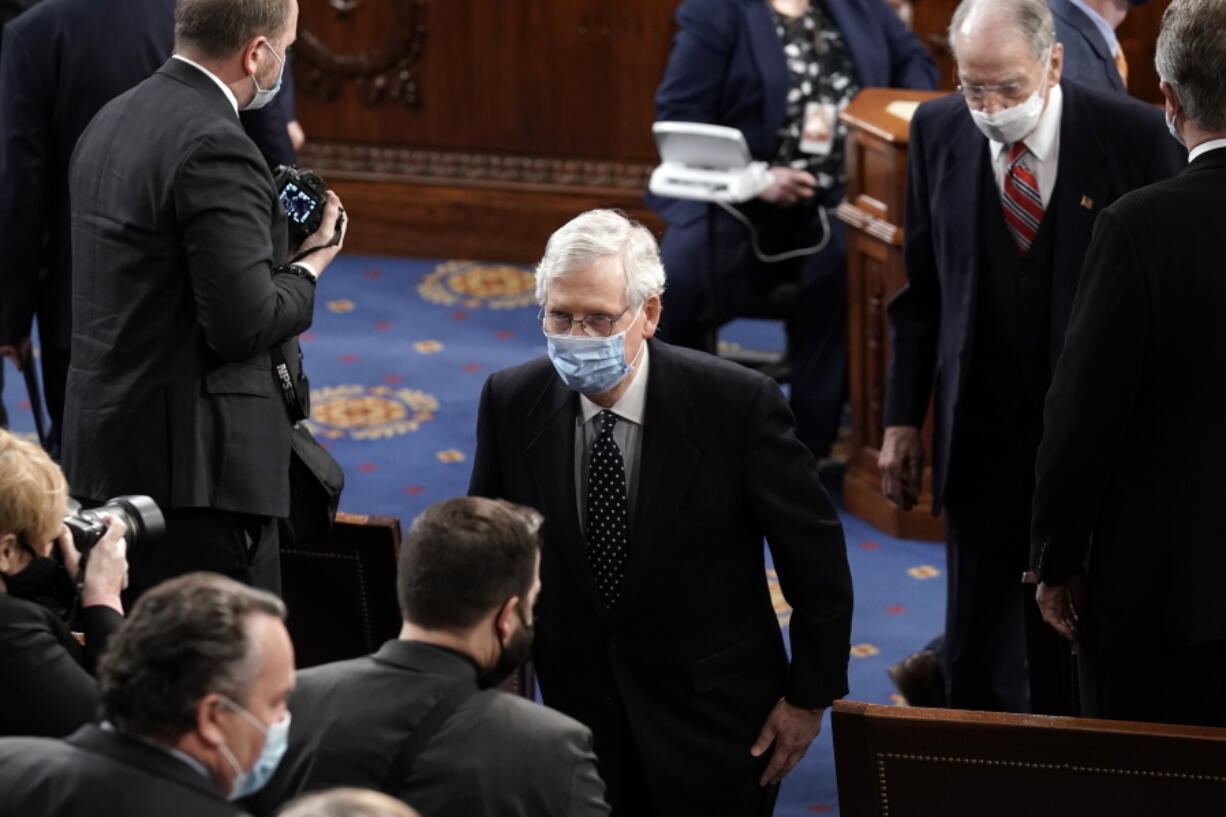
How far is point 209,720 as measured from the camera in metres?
2.15

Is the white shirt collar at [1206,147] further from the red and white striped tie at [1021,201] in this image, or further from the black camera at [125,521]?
the black camera at [125,521]

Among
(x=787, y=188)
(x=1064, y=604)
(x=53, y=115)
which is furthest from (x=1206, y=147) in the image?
(x=787, y=188)

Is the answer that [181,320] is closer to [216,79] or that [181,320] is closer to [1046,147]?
[216,79]

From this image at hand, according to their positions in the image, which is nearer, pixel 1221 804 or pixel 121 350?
pixel 1221 804

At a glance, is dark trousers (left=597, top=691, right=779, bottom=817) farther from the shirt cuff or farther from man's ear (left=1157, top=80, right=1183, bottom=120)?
man's ear (left=1157, top=80, right=1183, bottom=120)

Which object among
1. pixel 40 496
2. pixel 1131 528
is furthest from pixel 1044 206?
pixel 40 496

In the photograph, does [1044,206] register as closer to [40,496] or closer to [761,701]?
[761,701]

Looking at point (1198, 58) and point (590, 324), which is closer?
point (1198, 58)

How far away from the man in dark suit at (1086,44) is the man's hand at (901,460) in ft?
3.04

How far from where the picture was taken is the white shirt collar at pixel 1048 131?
3842 millimetres

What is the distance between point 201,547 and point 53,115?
1.22 meters

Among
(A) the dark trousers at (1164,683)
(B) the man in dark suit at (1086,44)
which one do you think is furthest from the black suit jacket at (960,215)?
(A) the dark trousers at (1164,683)

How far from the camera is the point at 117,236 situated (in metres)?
3.46

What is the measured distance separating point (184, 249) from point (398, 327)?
12.3 ft
